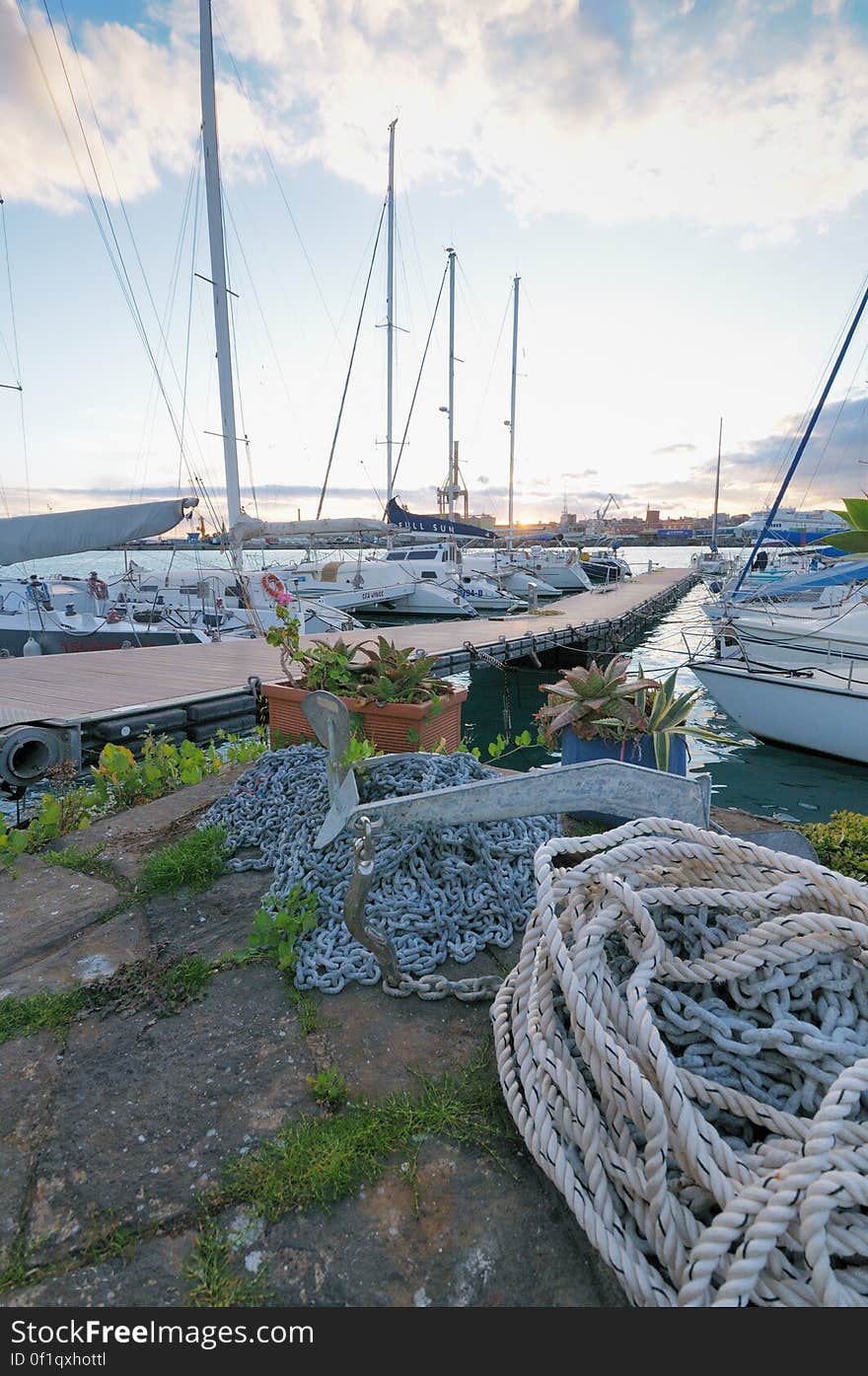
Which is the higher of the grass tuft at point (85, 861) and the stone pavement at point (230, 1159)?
the stone pavement at point (230, 1159)

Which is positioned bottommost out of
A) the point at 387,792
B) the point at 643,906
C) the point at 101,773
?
the point at 101,773

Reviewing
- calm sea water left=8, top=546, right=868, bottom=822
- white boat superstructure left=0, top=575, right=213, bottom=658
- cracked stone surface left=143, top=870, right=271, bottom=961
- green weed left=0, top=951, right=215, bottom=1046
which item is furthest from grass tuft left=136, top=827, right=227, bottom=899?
white boat superstructure left=0, top=575, right=213, bottom=658

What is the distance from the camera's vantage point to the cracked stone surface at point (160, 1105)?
4.59 feet

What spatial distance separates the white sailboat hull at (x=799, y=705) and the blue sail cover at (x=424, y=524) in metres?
19.4

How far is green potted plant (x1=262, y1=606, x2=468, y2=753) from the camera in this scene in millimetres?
3779

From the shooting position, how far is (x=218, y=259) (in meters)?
14.2

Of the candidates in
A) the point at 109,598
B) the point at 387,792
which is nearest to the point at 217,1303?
the point at 387,792

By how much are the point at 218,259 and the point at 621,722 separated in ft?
50.9

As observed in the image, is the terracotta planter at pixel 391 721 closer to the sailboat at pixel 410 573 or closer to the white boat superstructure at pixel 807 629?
the white boat superstructure at pixel 807 629

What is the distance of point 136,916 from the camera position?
264 cm

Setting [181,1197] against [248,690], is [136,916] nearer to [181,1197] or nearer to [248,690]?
[181,1197]

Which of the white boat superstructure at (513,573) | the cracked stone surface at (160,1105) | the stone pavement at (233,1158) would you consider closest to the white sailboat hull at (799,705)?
the stone pavement at (233,1158)

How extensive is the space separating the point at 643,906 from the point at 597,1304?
75 centimetres

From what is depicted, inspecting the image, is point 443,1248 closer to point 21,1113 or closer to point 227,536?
point 21,1113
